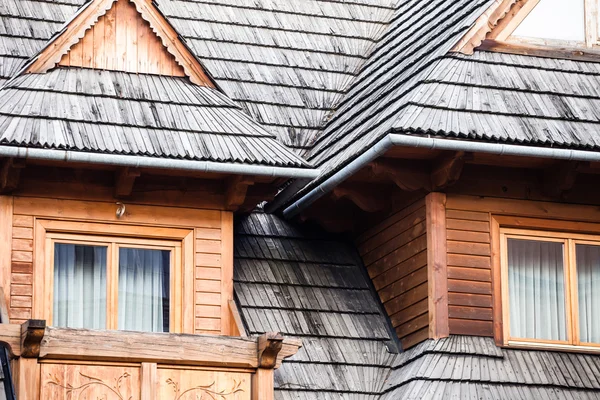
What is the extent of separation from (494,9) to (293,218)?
3.14 m

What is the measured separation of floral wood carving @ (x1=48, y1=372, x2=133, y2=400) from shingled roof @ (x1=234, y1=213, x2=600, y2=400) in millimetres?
1782

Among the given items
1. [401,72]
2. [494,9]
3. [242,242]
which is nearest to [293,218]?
[242,242]

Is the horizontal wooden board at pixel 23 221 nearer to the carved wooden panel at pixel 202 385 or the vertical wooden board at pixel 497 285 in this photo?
the carved wooden panel at pixel 202 385

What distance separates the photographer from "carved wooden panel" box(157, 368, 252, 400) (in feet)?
44.4

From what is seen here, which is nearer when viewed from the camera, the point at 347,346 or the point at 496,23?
the point at 347,346

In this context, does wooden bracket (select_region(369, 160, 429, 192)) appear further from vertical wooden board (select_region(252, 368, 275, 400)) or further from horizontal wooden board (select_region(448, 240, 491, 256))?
vertical wooden board (select_region(252, 368, 275, 400))

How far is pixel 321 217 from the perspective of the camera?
16.5 metres

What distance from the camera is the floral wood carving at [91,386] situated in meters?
13.1

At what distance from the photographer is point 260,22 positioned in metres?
19.1

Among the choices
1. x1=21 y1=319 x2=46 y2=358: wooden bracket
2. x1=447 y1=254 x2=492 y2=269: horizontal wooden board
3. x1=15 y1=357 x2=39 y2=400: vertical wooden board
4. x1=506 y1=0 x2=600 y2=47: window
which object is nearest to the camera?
x1=21 y1=319 x2=46 y2=358: wooden bracket

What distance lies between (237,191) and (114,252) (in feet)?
4.43

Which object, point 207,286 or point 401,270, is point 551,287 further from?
point 207,286

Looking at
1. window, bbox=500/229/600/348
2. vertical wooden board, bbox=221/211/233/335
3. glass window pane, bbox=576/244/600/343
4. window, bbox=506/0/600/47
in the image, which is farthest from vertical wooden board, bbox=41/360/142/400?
window, bbox=506/0/600/47

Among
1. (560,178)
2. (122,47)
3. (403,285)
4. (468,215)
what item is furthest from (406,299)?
Answer: (122,47)
